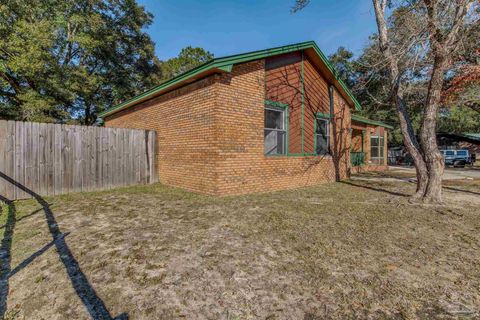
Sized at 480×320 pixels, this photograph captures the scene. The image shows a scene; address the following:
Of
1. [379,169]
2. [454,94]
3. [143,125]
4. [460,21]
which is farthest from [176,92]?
[454,94]

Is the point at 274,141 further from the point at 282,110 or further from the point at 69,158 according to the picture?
the point at 69,158

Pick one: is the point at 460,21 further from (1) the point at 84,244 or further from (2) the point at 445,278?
(1) the point at 84,244

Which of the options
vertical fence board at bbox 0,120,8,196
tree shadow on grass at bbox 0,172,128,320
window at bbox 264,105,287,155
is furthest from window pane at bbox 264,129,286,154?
vertical fence board at bbox 0,120,8,196

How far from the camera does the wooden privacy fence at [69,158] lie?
19.5 ft

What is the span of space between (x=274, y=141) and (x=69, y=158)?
20.0 feet

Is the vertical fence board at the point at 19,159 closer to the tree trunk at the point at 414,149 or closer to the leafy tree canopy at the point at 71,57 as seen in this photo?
the leafy tree canopy at the point at 71,57

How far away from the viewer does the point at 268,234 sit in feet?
12.2

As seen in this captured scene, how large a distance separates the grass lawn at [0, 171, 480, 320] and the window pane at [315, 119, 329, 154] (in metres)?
4.70

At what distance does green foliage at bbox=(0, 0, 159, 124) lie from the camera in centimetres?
1246

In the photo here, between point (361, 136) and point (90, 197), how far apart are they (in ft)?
49.0

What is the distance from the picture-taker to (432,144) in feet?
19.3

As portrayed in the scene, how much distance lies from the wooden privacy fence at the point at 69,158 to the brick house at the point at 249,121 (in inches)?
30.2

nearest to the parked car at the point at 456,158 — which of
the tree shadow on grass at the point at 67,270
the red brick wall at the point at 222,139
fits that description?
the red brick wall at the point at 222,139

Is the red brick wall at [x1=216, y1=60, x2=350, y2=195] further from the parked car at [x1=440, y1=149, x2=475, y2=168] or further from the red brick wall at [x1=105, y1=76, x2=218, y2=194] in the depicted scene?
the parked car at [x1=440, y1=149, x2=475, y2=168]
